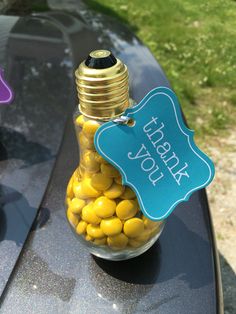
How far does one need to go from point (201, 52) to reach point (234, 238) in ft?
5.41

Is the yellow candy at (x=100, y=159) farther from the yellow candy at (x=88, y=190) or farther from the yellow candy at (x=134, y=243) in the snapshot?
the yellow candy at (x=134, y=243)

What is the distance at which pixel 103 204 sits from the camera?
0.71 meters

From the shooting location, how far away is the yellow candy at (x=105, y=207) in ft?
2.31

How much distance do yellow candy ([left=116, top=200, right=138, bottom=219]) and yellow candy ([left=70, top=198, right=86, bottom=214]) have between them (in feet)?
0.23

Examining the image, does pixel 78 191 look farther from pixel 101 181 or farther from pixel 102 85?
pixel 102 85

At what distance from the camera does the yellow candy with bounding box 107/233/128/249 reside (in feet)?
2.38

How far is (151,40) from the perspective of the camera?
3.19 m

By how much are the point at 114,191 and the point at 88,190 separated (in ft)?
0.16

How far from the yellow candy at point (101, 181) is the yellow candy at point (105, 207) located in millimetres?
20

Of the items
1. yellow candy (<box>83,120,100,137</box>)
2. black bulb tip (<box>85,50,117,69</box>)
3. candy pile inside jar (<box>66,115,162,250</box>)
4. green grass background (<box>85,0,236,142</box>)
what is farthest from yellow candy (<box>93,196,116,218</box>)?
green grass background (<box>85,0,236,142</box>)

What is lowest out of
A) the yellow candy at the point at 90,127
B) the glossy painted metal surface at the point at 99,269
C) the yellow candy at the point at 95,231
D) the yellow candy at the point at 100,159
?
the glossy painted metal surface at the point at 99,269

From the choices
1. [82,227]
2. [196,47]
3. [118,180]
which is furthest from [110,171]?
[196,47]

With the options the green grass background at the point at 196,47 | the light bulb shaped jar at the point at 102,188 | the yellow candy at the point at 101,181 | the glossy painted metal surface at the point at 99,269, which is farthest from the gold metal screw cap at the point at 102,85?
the green grass background at the point at 196,47

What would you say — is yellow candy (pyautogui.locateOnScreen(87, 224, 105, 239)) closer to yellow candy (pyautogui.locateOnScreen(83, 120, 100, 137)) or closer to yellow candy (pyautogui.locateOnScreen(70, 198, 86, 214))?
yellow candy (pyautogui.locateOnScreen(70, 198, 86, 214))
